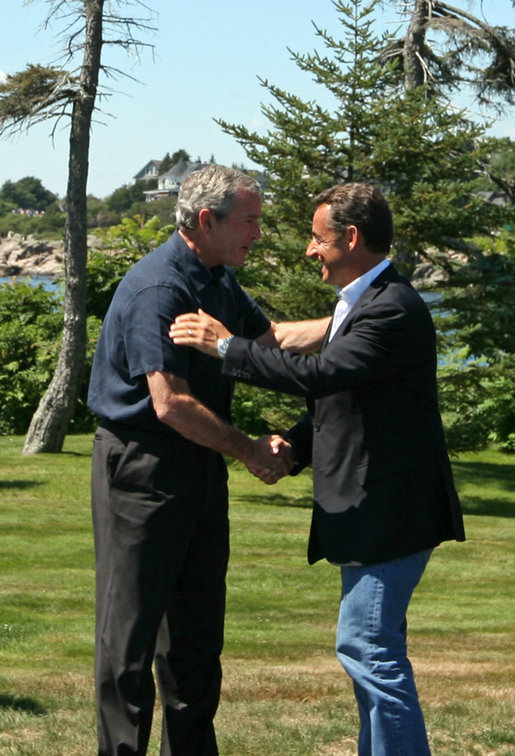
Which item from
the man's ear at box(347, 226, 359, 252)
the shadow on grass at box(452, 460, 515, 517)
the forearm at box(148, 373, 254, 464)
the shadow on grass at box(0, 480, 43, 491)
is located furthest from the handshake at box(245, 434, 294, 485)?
the shadow on grass at box(452, 460, 515, 517)

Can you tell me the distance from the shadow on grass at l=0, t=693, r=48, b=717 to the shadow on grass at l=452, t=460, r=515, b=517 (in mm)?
12617

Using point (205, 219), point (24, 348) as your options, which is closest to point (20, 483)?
point (24, 348)

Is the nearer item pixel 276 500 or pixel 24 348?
pixel 276 500

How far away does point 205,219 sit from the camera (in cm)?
392

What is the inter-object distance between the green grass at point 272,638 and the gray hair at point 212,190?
7.03 ft

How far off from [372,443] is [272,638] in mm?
4174

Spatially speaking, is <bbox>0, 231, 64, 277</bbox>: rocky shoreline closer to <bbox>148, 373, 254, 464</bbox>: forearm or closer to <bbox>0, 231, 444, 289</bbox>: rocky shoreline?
<bbox>0, 231, 444, 289</bbox>: rocky shoreline

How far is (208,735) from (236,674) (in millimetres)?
1991

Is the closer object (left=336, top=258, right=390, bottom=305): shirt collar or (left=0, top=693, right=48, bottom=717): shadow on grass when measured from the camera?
(left=336, top=258, right=390, bottom=305): shirt collar

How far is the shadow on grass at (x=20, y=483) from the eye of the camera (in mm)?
15338

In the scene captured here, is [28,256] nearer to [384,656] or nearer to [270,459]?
[270,459]

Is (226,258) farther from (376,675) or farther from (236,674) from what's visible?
(236,674)

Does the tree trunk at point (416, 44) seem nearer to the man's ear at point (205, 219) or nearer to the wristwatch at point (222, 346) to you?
the man's ear at point (205, 219)

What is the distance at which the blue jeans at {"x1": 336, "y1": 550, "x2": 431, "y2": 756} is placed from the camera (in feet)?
11.8
